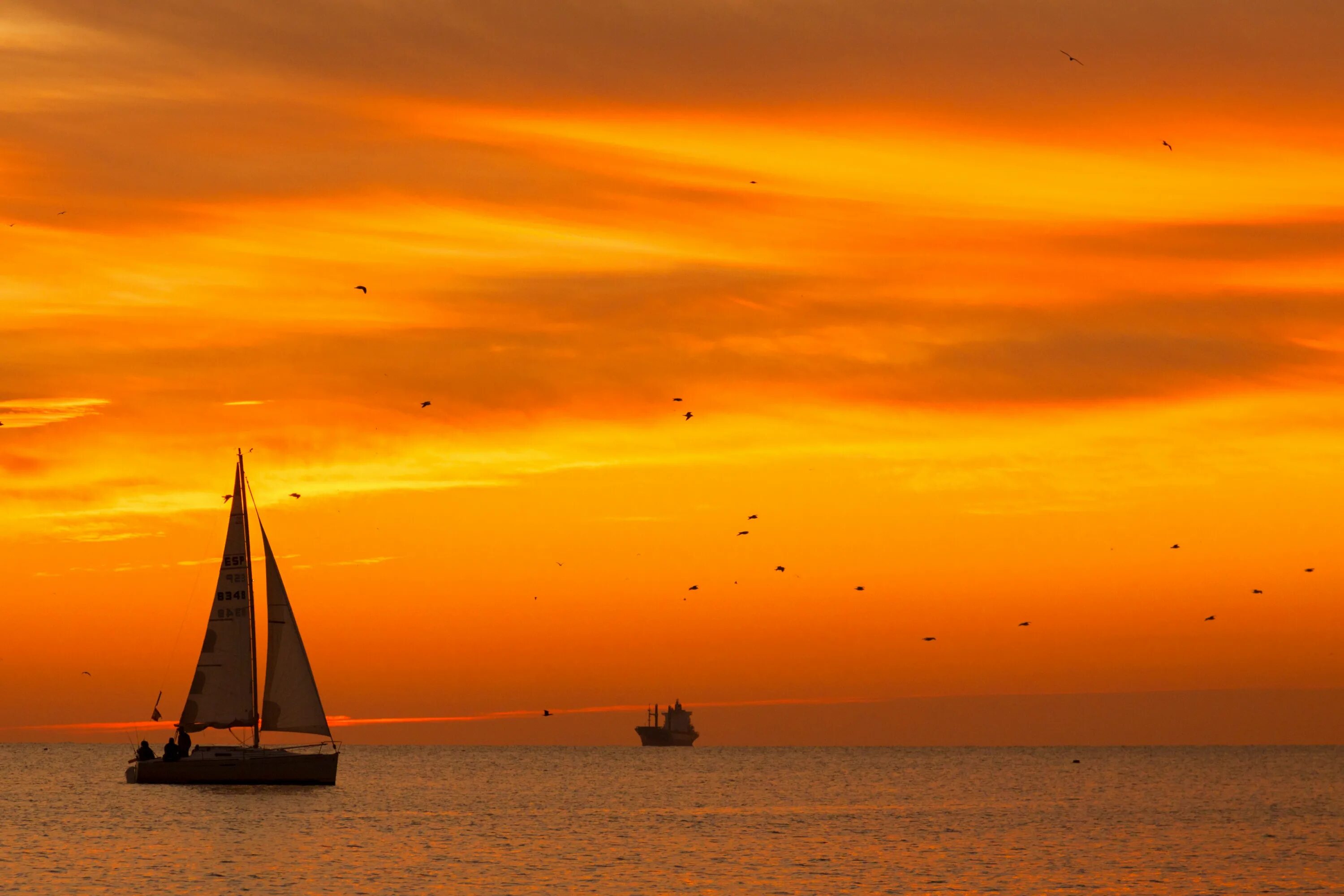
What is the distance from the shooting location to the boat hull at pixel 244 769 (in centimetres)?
10025

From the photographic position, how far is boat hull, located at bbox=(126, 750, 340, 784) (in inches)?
3947

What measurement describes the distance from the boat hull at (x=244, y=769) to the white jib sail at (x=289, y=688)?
1.74 m

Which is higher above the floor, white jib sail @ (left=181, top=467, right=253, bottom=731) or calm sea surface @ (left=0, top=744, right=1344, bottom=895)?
white jib sail @ (left=181, top=467, right=253, bottom=731)

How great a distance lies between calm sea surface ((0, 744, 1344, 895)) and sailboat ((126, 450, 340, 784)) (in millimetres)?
3448

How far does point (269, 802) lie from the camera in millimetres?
121250

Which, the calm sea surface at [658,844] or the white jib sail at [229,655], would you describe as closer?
the calm sea surface at [658,844]

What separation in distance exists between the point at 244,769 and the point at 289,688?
530cm

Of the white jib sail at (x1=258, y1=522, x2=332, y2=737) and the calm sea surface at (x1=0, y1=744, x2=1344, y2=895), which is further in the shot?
the white jib sail at (x1=258, y1=522, x2=332, y2=737)

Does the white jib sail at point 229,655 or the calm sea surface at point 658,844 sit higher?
the white jib sail at point 229,655

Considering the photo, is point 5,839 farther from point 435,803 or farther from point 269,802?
point 435,803

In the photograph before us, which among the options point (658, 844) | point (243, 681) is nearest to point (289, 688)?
point (243, 681)

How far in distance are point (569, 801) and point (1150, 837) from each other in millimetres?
56055

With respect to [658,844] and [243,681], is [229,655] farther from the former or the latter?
[658,844]

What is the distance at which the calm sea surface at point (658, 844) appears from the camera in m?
71.9
